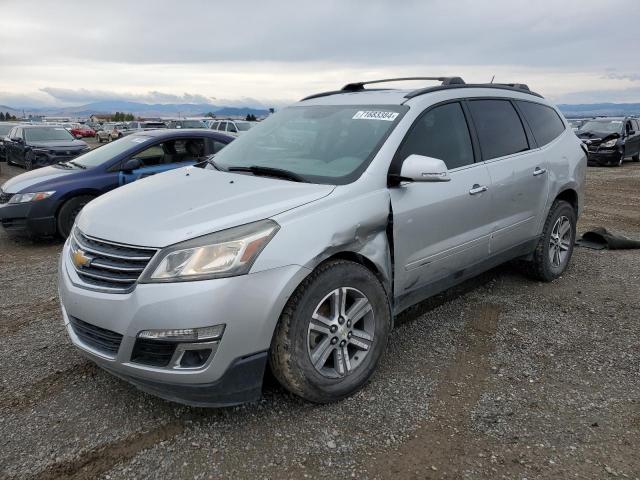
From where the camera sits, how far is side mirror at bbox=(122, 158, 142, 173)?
23.2 feet

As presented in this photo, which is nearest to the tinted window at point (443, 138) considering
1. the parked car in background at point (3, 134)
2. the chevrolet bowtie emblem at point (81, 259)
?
the chevrolet bowtie emblem at point (81, 259)

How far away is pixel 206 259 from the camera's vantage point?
98.4 inches

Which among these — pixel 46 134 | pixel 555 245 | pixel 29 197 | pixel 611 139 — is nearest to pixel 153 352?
pixel 555 245

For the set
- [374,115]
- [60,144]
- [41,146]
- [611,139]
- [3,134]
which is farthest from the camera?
[3,134]

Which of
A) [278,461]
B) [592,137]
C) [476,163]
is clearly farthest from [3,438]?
[592,137]

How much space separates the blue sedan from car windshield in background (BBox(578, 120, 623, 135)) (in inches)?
612

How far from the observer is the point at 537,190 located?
178 inches

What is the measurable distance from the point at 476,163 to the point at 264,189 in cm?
175

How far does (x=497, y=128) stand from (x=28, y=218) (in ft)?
18.9

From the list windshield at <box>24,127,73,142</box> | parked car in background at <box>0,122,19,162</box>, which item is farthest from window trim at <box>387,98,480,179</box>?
parked car in background at <box>0,122,19,162</box>

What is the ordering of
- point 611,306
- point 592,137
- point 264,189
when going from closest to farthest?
1. point 264,189
2. point 611,306
3. point 592,137

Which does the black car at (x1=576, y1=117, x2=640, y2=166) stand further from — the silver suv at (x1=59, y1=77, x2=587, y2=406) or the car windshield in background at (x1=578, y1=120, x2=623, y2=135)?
the silver suv at (x1=59, y1=77, x2=587, y2=406)

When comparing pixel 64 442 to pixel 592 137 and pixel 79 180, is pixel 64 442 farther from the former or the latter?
pixel 592 137

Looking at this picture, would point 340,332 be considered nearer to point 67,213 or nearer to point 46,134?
point 67,213
